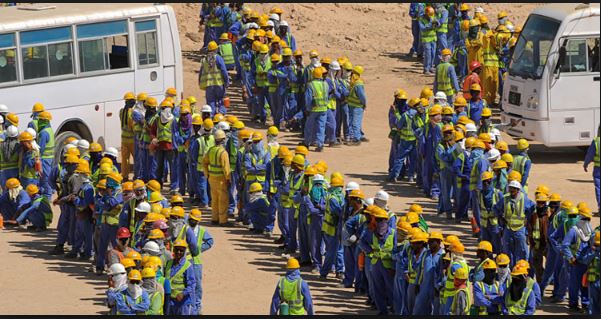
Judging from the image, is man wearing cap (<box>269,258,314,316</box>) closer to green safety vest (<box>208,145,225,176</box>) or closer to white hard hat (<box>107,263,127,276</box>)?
white hard hat (<box>107,263,127,276</box>)

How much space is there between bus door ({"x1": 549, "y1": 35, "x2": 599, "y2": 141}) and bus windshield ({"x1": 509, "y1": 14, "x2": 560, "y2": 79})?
0.37 meters

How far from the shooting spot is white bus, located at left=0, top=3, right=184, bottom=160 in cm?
3139

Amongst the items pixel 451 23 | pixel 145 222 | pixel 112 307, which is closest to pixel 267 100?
pixel 451 23

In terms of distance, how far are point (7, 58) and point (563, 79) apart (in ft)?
32.6

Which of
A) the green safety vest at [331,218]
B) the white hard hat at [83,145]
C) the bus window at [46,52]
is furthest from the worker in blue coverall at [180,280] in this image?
the bus window at [46,52]

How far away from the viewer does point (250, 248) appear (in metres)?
28.1

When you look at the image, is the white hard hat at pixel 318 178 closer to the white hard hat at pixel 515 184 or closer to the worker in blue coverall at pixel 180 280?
the white hard hat at pixel 515 184

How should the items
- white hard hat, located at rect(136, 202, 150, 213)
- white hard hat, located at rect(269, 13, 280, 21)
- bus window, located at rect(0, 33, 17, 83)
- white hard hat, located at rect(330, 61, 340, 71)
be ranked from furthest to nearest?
white hard hat, located at rect(269, 13, 280, 21), white hard hat, located at rect(330, 61, 340, 71), bus window, located at rect(0, 33, 17, 83), white hard hat, located at rect(136, 202, 150, 213)

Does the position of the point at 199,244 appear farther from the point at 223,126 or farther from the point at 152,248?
the point at 223,126

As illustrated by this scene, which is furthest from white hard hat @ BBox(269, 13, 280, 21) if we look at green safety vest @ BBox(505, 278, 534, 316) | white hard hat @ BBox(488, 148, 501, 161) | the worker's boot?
green safety vest @ BBox(505, 278, 534, 316)

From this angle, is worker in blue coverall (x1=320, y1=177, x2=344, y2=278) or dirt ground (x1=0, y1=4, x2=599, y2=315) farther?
worker in blue coverall (x1=320, y1=177, x2=344, y2=278)

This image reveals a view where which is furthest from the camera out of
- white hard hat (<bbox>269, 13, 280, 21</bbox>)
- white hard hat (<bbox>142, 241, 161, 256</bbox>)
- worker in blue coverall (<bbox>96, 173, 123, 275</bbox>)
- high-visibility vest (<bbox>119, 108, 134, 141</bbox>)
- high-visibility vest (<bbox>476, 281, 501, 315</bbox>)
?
white hard hat (<bbox>269, 13, 280, 21</bbox>)

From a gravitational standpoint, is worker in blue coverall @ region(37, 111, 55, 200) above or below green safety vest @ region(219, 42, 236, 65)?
below

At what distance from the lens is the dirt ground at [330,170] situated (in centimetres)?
2553
